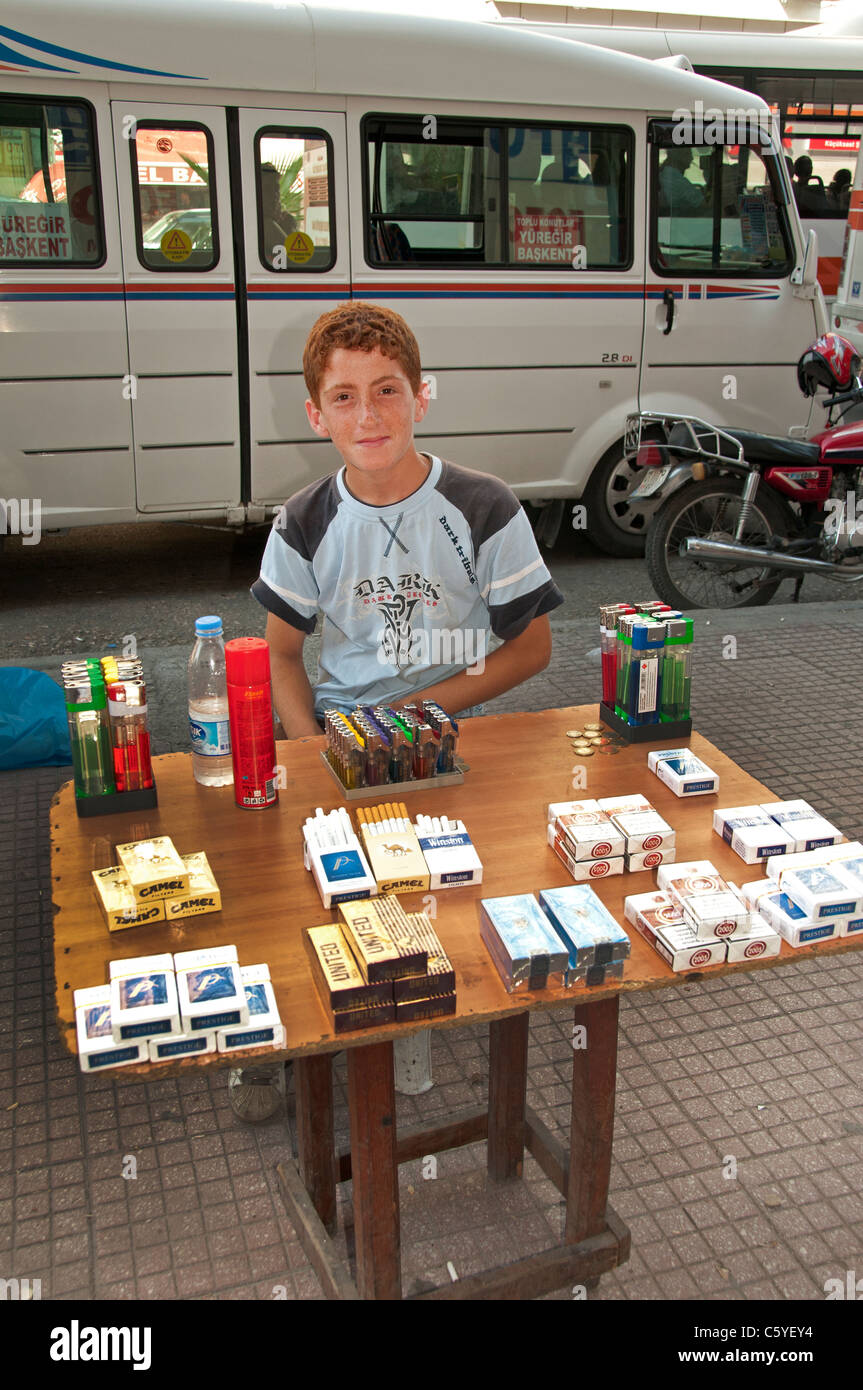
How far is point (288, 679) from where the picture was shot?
3176 millimetres

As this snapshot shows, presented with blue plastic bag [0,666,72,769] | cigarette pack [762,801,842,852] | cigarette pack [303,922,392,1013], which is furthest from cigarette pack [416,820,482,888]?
blue plastic bag [0,666,72,769]

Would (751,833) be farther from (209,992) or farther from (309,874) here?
(209,992)

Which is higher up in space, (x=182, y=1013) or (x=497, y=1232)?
(x=182, y=1013)

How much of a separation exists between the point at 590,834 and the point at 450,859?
0.87 feet

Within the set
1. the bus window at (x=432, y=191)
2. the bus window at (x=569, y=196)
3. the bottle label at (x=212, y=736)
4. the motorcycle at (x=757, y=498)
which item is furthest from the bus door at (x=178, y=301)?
the bottle label at (x=212, y=736)

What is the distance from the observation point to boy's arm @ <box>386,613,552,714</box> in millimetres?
3172

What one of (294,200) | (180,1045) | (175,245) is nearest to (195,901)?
(180,1045)

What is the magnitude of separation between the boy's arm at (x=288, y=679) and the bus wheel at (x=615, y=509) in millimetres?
4854

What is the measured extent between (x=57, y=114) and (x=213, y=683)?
4.78 meters

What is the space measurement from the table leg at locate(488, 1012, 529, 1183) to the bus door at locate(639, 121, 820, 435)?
19.0 feet

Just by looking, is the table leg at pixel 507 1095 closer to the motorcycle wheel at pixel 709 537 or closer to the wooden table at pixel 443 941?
the wooden table at pixel 443 941

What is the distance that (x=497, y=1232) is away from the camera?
2.57 meters
